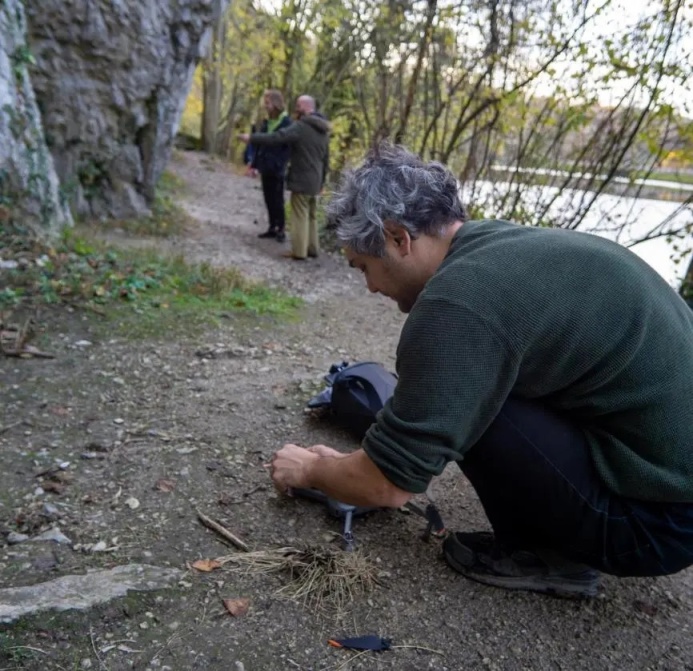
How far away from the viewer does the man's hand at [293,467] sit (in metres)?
1.99

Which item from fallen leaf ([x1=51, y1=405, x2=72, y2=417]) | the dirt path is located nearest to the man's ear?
the dirt path

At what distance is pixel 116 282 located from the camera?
14.7 ft

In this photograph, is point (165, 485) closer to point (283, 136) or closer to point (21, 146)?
point (21, 146)

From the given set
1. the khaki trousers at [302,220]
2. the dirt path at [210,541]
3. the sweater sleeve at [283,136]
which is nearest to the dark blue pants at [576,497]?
the dirt path at [210,541]

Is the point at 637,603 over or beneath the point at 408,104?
beneath

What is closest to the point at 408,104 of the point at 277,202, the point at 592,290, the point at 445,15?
the point at 445,15

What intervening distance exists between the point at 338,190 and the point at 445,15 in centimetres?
500

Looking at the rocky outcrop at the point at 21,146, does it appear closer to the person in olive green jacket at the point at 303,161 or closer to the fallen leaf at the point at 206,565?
the person in olive green jacket at the point at 303,161

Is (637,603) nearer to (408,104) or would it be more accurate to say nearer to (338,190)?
(338,190)

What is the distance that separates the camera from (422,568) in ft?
6.77

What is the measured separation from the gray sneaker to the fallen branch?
0.70 m

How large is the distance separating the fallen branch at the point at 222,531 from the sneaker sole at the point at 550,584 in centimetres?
78

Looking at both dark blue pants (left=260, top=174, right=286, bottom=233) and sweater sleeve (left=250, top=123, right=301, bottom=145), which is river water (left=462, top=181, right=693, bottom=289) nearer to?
sweater sleeve (left=250, top=123, right=301, bottom=145)

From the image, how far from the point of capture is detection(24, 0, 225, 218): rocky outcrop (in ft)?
19.9
